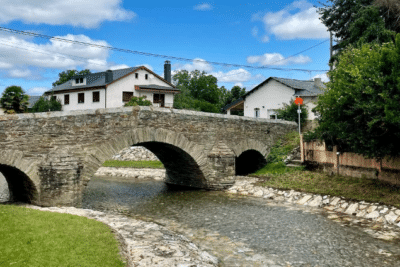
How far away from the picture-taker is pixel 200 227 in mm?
10273

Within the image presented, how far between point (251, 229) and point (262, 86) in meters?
26.2

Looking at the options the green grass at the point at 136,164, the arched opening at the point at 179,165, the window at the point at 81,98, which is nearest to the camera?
the arched opening at the point at 179,165

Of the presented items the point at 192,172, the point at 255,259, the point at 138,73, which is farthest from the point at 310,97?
the point at 255,259

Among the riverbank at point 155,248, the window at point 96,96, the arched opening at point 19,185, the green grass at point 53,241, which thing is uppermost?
the window at point 96,96

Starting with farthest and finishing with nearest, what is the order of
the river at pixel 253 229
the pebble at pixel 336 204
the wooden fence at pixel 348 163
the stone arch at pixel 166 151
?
the stone arch at pixel 166 151 → the wooden fence at pixel 348 163 → the pebble at pixel 336 204 → the river at pixel 253 229

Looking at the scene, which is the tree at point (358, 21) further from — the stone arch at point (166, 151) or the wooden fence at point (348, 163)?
the stone arch at point (166, 151)

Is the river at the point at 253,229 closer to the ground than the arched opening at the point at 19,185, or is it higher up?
closer to the ground

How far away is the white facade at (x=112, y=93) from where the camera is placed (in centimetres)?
3978

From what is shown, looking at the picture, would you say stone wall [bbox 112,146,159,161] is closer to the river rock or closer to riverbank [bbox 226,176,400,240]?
riverbank [bbox 226,176,400,240]

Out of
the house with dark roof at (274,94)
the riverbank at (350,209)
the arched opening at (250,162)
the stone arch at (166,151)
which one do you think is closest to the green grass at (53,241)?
the stone arch at (166,151)

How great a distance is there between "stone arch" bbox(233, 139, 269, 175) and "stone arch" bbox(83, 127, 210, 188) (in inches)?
87.9

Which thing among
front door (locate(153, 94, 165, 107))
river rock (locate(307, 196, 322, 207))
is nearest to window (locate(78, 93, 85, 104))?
front door (locate(153, 94, 165, 107))

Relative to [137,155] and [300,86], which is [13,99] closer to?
[137,155]

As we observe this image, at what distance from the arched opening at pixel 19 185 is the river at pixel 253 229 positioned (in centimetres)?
212
